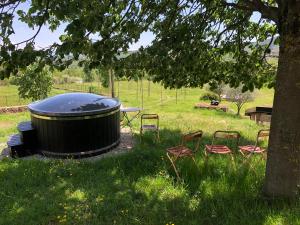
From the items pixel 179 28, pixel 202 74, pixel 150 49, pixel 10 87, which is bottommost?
pixel 10 87

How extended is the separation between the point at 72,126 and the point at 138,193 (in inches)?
157

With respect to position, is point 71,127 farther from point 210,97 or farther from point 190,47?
point 210,97

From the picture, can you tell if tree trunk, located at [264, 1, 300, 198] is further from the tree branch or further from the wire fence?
the wire fence

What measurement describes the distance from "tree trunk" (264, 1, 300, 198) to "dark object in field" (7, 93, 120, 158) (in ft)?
18.4

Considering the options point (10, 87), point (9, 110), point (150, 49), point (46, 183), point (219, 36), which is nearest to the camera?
point (150, 49)

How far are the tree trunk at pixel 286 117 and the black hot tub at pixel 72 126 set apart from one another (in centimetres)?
562

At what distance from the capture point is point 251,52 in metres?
8.07

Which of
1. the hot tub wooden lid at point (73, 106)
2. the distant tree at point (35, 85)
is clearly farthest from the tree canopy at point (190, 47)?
the distant tree at point (35, 85)

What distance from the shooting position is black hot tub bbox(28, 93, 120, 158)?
9.21 m

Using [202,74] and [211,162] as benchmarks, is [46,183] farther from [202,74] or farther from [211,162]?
[202,74]

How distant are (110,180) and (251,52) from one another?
4.74 meters

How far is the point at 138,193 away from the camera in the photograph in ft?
19.7

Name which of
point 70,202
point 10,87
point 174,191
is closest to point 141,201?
point 174,191

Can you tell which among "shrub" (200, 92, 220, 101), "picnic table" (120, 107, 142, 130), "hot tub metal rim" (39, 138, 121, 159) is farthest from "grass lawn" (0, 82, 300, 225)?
"shrub" (200, 92, 220, 101)
